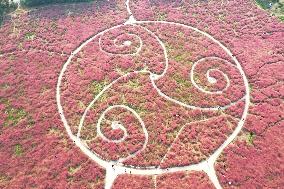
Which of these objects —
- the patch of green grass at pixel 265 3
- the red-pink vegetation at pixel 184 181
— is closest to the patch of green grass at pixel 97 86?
the red-pink vegetation at pixel 184 181

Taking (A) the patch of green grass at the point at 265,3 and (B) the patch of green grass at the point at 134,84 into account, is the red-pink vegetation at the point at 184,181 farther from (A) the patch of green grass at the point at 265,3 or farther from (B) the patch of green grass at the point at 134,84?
(A) the patch of green grass at the point at 265,3

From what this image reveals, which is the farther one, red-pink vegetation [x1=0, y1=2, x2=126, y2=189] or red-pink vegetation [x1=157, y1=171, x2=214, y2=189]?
red-pink vegetation [x1=0, y1=2, x2=126, y2=189]

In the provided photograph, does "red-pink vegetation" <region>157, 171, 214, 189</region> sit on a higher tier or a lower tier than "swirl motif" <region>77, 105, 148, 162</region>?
lower

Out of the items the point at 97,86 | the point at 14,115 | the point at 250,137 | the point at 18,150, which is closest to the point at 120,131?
the point at 97,86

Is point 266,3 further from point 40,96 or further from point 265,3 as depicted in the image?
point 40,96

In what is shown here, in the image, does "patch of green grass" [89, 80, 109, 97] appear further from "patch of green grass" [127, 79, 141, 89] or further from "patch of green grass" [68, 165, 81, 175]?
"patch of green grass" [68, 165, 81, 175]

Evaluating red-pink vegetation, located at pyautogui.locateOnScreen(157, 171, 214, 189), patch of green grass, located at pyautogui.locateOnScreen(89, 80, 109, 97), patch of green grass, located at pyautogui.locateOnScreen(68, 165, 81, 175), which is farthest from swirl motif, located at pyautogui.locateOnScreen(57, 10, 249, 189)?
patch of green grass, located at pyautogui.locateOnScreen(68, 165, 81, 175)
